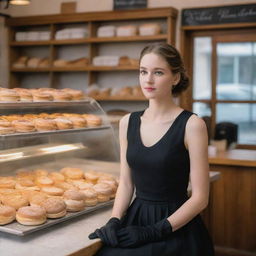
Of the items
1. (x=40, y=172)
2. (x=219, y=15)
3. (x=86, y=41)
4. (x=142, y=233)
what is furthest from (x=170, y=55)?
(x=86, y=41)

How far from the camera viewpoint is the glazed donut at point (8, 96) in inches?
94.0

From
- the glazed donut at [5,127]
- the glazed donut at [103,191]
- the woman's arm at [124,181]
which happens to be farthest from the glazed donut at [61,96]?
the woman's arm at [124,181]

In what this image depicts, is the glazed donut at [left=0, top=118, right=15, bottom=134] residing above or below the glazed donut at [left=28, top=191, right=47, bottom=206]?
above

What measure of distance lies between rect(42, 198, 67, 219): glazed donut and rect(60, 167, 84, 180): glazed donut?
20.6 inches

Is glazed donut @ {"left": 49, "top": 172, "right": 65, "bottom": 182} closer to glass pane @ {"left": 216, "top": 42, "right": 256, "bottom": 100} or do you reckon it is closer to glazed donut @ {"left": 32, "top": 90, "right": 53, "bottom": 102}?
glazed donut @ {"left": 32, "top": 90, "right": 53, "bottom": 102}

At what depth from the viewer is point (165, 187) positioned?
1.90 m

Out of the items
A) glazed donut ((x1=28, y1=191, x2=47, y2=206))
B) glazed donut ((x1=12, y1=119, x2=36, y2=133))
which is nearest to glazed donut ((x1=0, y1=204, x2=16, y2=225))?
glazed donut ((x1=28, y1=191, x2=47, y2=206))

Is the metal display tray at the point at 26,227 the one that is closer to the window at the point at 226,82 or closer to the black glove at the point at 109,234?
the black glove at the point at 109,234

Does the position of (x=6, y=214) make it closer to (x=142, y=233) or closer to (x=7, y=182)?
(x=7, y=182)

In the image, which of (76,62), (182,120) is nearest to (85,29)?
(76,62)

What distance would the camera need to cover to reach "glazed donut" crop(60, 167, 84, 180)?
2545 mm

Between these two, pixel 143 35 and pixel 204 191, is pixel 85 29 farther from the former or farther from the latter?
pixel 204 191

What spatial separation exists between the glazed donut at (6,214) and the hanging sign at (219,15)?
348 centimetres

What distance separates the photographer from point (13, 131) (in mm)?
2215
